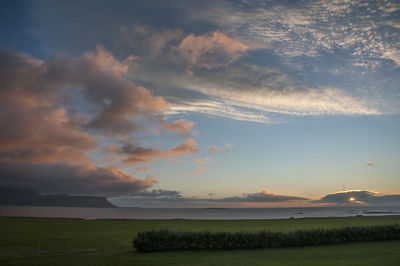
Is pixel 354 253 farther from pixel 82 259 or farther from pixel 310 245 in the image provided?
pixel 82 259

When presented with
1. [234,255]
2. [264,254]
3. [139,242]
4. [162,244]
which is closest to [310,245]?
[264,254]

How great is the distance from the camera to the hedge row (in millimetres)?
29730

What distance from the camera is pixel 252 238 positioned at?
104 ft

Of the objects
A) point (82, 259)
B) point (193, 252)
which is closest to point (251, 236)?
point (193, 252)

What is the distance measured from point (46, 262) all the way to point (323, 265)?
23.2m

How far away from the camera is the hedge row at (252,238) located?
29730 millimetres

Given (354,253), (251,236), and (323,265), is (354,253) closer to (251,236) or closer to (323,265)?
(323,265)

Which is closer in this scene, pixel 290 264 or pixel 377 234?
pixel 290 264

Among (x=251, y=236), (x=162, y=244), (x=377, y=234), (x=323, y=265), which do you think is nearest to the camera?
(x=323, y=265)

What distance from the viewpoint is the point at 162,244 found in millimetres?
29609

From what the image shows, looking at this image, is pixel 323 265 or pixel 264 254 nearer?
pixel 323 265

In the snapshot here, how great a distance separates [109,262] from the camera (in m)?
25.3

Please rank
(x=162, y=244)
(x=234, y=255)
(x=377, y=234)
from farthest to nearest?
(x=377, y=234) → (x=162, y=244) → (x=234, y=255)

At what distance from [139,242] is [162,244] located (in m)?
2.34
